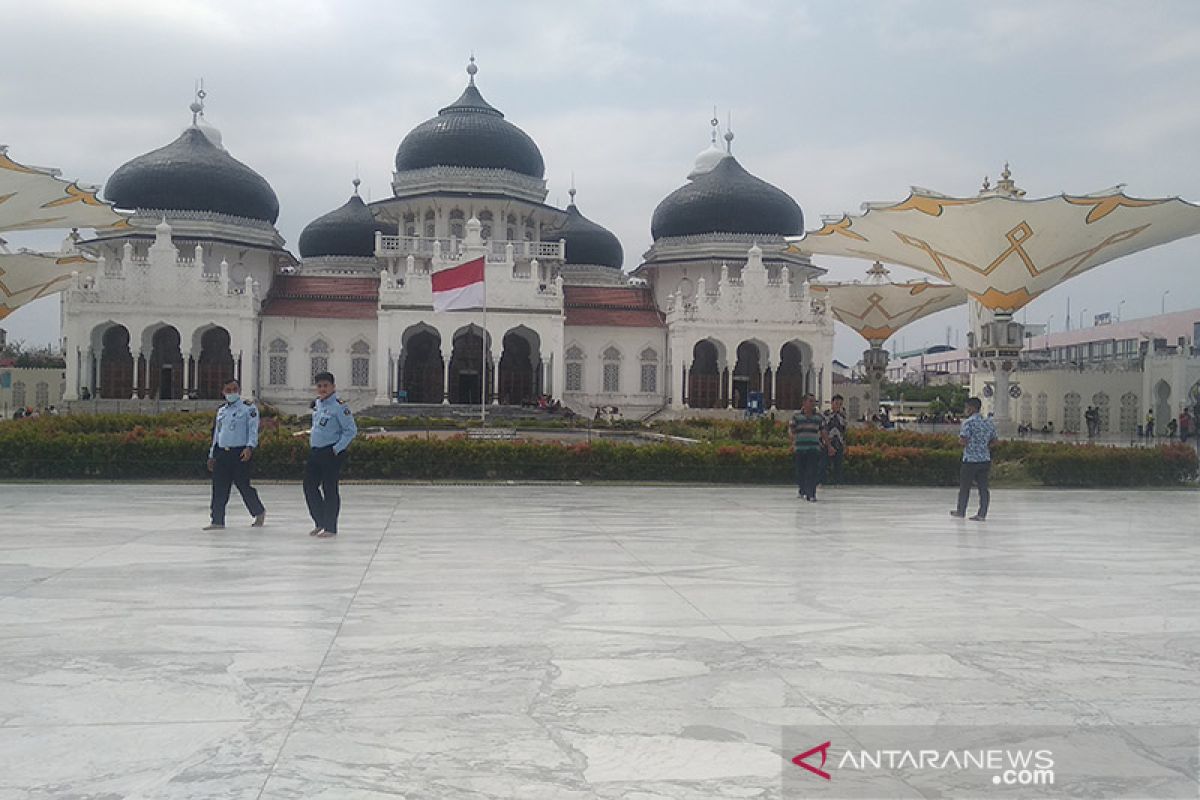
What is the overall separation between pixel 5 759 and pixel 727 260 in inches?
1722

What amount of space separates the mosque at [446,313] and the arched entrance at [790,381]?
9 cm

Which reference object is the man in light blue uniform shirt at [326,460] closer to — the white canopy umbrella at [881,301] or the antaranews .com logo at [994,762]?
the antaranews .com logo at [994,762]

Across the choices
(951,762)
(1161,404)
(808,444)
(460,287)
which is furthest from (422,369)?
(951,762)

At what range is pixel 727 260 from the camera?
46.1 m

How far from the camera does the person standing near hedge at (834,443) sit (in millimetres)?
16767

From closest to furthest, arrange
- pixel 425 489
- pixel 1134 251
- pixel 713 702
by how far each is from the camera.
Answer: pixel 713 702
pixel 425 489
pixel 1134 251

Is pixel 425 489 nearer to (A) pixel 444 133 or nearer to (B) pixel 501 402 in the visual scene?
(B) pixel 501 402

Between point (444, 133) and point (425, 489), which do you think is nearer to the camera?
point (425, 489)

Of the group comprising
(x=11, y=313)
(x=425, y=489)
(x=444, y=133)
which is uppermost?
(x=444, y=133)

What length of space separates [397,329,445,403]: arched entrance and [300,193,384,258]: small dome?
7.93 metres

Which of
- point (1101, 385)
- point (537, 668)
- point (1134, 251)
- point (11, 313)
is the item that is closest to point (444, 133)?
point (11, 313)

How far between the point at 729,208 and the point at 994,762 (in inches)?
1736

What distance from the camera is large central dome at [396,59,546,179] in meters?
44.8

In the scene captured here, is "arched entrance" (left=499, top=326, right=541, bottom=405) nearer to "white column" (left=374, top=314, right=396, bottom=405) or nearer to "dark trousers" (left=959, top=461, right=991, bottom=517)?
"white column" (left=374, top=314, right=396, bottom=405)
